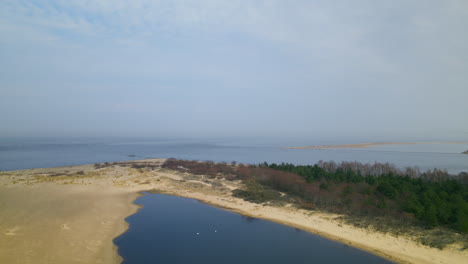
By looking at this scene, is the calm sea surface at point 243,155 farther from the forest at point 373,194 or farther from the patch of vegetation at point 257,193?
the patch of vegetation at point 257,193

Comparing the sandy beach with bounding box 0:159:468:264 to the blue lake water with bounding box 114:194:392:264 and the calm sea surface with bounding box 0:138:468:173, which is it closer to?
the blue lake water with bounding box 114:194:392:264

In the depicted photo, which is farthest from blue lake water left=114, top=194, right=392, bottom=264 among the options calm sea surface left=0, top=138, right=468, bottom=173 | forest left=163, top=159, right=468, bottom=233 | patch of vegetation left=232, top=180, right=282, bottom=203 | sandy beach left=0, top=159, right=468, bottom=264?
calm sea surface left=0, top=138, right=468, bottom=173

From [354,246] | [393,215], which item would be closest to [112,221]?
[354,246]

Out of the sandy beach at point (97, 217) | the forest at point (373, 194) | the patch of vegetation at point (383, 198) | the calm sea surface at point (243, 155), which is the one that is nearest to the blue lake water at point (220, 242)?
the sandy beach at point (97, 217)

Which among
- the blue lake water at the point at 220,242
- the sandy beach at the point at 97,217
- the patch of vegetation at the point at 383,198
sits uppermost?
the patch of vegetation at the point at 383,198

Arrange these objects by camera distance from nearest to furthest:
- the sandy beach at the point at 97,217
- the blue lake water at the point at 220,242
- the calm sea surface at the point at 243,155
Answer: the sandy beach at the point at 97,217 → the blue lake water at the point at 220,242 → the calm sea surface at the point at 243,155

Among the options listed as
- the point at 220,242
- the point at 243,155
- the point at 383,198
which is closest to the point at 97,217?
the point at 220,242
